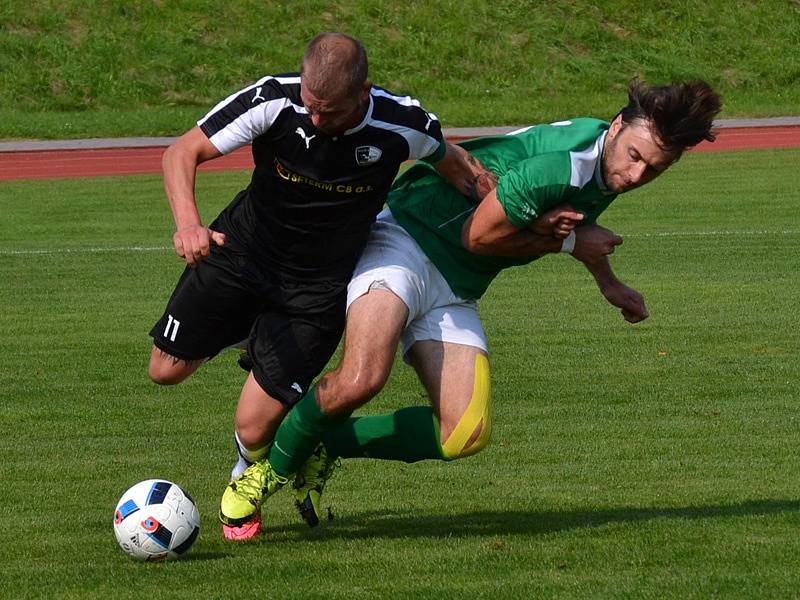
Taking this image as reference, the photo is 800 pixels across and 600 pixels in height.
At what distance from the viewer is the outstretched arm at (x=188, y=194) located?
5.44 m

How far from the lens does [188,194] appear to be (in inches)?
226

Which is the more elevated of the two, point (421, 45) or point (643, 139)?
point (643, 139)

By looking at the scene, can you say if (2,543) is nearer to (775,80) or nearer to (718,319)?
(718,319)

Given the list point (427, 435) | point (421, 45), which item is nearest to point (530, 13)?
point (421, 45)

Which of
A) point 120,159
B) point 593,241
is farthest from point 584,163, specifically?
point 120,159

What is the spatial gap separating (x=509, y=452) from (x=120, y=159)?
64.3 feet

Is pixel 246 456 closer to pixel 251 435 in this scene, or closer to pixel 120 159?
pixel 251 435

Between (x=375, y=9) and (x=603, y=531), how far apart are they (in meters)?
32.0

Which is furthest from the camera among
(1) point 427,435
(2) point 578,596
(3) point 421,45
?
A: (3) point 421,45

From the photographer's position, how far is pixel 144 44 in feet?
115

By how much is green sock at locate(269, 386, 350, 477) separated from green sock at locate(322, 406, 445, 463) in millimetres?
194

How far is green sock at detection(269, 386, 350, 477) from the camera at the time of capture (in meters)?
6.14

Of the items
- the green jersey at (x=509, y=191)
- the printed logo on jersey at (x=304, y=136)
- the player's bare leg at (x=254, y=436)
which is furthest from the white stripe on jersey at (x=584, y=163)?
the player's bare leg at (x=254, y=436)

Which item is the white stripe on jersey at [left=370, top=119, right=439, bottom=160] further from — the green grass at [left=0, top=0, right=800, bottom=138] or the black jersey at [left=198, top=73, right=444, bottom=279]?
the green grass at [left=0, top=0, right=800, bottom=138]
